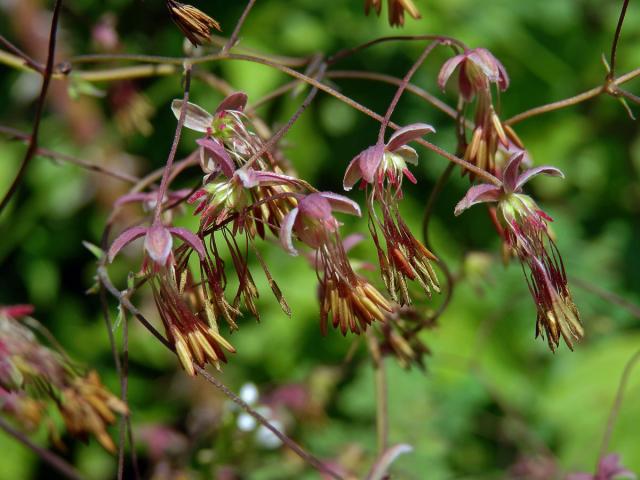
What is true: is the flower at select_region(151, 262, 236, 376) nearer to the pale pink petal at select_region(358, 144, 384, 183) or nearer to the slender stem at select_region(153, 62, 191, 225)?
the slender stem at select_region(153, 62, 191, 225)

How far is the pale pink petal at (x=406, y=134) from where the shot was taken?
705 mm

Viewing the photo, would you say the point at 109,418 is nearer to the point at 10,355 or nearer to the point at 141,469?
the point at 10,355

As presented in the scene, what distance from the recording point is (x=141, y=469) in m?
2.49

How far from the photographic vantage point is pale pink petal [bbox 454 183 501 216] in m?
0.69

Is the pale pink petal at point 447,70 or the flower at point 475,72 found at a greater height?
the flower at point 475,72

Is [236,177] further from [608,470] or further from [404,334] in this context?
[608,470]

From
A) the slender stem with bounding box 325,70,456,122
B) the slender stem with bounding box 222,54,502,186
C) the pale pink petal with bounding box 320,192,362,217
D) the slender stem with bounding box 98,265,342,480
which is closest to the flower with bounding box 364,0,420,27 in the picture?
→ the slender stem with bounding box 325,70,456,122

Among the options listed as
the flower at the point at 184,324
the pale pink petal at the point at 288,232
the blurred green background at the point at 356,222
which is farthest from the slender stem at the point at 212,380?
the blurred green background at the point at 356,222

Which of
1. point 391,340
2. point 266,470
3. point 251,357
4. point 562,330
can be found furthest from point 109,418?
point 251,357

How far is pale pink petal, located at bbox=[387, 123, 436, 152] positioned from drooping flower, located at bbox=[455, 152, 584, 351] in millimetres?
64

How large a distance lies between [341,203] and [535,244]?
18 cm

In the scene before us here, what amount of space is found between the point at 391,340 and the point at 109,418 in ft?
1.08

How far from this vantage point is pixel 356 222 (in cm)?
221

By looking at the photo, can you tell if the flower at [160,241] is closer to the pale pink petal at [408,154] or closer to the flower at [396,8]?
the pale pink petal at [408,154]
